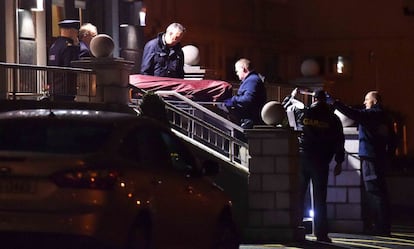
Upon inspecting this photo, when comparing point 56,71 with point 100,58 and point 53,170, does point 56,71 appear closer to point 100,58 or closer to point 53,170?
point 100,58

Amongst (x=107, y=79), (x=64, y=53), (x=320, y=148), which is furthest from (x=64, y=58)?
(x=320, y=148)

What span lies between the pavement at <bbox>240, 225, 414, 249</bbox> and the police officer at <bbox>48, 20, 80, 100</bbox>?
308 centimetres

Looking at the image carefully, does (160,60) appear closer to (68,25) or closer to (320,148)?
(68,25)

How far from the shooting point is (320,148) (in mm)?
15117

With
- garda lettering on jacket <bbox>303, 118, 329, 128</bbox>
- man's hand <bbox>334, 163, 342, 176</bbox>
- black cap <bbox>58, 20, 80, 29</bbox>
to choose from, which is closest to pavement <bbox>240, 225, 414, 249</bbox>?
man's hand <bbox>334, 163, 342, 176</bbox>

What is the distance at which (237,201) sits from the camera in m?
15.6

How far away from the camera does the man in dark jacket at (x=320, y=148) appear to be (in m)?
15.1

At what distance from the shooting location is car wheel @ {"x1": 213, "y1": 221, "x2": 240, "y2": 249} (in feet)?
38.2

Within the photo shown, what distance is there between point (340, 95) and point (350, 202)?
1495cm

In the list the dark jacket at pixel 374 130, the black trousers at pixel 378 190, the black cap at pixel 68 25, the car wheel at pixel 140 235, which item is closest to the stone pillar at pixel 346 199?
the black trousers at pixel 378 190

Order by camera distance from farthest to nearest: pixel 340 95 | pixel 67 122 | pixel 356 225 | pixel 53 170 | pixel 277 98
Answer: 1. pixel 340 95
2. pixel 277 98
3. pixel 356 225
4. pixel 67 122
5. pixel 53 170

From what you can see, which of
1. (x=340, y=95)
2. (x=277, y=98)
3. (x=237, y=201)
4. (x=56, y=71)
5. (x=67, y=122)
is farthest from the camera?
(x=340, y=95)

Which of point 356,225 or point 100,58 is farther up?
point 100,58

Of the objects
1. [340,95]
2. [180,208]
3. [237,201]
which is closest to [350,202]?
[237,201]
